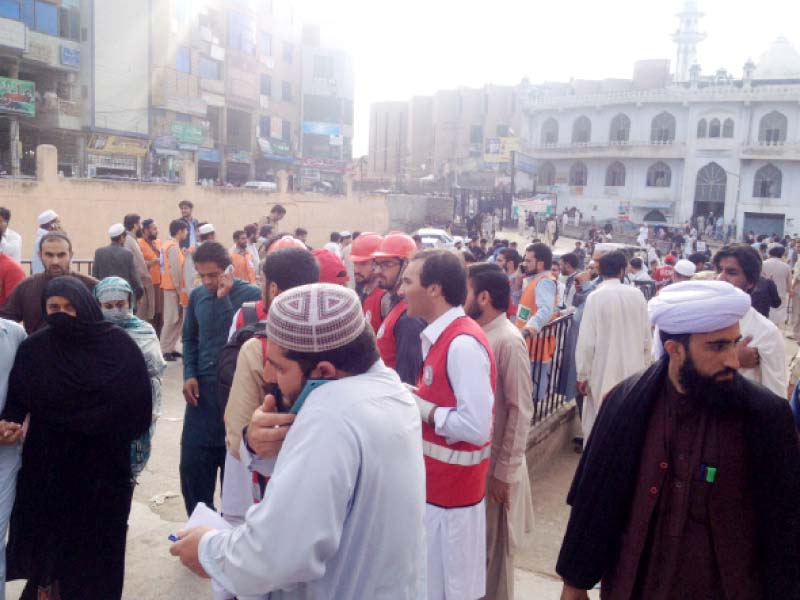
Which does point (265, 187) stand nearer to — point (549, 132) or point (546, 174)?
point (549, 132)

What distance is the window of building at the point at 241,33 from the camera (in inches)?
1537

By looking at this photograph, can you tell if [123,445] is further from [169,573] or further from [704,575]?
[704,575]

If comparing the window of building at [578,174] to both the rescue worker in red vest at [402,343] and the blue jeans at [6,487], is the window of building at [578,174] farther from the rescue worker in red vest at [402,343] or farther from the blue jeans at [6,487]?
the blue jeans at [6,487]

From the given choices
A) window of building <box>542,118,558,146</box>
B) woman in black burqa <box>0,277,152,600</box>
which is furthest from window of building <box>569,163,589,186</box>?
woman in black burqa <box>0,277,152,600</box>

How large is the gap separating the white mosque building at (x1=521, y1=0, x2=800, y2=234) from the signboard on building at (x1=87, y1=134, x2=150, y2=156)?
2807 cm

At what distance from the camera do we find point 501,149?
4969 cm

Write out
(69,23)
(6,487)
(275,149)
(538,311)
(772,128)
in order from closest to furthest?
(6,487) → (538,311) → (69,23) → (772,128) → (275,149)

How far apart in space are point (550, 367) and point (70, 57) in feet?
97.5

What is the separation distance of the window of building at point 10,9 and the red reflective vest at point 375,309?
28473 mm

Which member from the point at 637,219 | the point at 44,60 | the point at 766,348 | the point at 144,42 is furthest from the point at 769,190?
the point at 766,348

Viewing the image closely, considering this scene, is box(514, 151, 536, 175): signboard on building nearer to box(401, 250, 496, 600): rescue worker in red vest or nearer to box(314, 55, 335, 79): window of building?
box(314, 55, 335, 79): window of building

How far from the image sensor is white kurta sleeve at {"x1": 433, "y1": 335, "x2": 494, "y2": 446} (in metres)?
2.75

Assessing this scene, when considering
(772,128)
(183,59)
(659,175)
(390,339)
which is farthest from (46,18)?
(772,128)

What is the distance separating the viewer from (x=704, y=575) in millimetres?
2057
